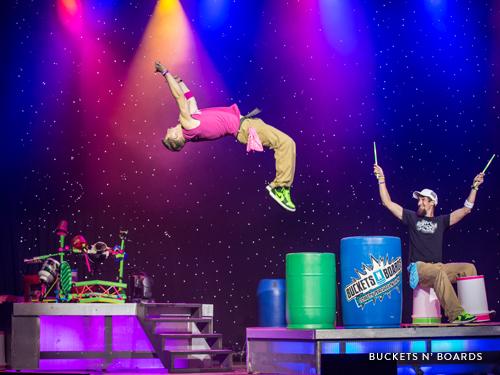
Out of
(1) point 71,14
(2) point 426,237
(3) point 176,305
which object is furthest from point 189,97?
(2) point 426,237

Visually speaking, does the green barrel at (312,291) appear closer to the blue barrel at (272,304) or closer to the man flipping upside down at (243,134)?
the blue barrel at (272,304)

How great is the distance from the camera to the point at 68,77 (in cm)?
933

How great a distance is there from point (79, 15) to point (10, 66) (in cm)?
98

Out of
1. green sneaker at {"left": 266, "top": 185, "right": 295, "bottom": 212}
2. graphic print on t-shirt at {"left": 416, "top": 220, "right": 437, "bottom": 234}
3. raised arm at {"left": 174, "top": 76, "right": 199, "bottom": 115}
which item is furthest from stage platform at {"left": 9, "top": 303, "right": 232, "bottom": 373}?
graphic print on t-shirt at {"left": 416, "top": 220, "right": 437, "bottom": 234}

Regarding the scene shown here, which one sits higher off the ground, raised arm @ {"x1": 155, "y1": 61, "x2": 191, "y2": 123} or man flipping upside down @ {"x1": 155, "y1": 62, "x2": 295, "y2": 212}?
raised arm @ {"x1": 155, "y1": 61, "x2": 191, "y2": 123}

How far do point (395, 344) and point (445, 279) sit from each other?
998 millimetres

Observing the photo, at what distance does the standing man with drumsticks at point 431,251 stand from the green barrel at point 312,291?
1091 millimetres

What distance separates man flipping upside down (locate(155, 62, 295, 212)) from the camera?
9.22 m

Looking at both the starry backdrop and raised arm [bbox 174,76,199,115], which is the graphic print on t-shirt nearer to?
the starry backdrop

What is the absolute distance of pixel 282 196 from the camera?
9.27 meters

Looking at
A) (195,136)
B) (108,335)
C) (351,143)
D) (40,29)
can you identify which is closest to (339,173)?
(351,143)

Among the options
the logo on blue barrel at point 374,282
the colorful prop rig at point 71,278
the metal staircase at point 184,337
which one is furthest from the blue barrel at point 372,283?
the colorful prop rig at point 71,278

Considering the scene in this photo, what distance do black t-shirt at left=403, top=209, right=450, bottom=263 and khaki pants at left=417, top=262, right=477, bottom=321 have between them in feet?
0.71

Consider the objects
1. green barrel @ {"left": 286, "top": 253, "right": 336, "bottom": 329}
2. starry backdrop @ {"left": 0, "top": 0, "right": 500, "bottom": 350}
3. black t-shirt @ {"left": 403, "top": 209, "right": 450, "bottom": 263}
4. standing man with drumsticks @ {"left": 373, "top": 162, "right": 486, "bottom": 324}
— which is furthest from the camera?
starry backdrop @ {"left": 0, "top": 0, "right": 500, "bottom": 350}
